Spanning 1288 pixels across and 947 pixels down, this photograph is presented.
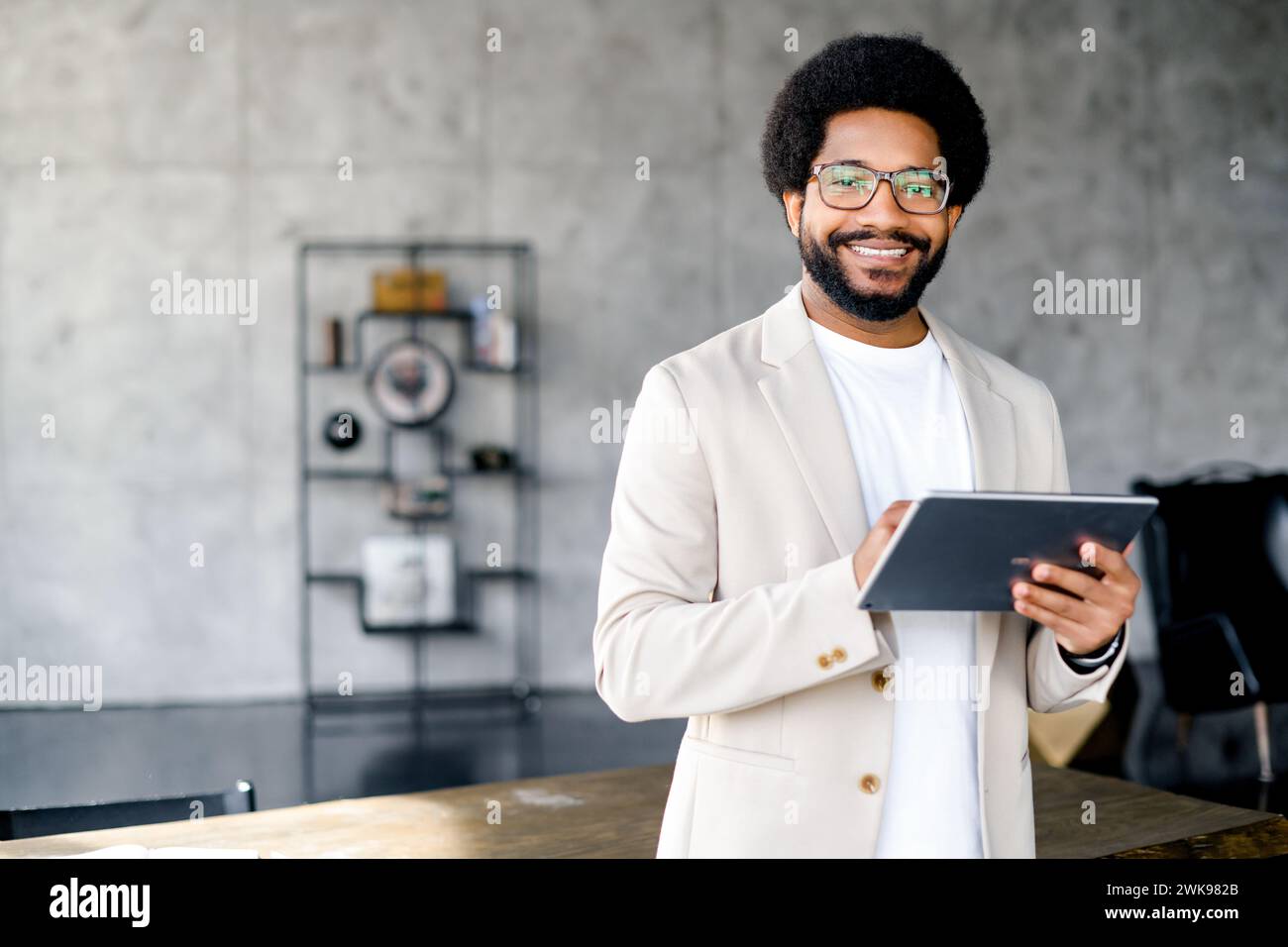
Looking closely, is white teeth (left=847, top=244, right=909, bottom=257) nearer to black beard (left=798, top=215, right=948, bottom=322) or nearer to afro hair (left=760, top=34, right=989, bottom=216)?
black beard (left=798, top=215, right=948, bottom=322)

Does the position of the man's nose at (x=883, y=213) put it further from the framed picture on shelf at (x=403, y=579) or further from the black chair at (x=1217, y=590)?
the framed picture on shelf at (x=403, y=579)

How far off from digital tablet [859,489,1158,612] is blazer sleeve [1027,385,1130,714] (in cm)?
16

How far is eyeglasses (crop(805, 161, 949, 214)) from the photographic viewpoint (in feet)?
4.24

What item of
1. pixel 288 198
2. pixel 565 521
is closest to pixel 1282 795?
pixel 565 521

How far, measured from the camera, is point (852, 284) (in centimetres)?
133

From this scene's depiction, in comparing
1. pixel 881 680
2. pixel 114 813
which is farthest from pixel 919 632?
pixel 114 813

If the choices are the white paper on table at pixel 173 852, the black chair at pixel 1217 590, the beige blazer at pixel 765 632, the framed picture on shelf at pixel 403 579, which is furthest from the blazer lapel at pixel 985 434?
the framed picture on shelf at pixel 403 579

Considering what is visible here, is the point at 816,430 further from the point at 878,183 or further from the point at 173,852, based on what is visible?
the point at 173,852

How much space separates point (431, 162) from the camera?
252 inches

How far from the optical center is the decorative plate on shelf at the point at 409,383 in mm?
6195

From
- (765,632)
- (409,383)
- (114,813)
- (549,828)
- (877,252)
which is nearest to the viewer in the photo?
(765,632)

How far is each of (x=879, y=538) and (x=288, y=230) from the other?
18.8 feet

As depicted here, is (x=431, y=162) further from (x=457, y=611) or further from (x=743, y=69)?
Result: (x=457, y=611)

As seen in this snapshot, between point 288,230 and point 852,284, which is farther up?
point 288,230
